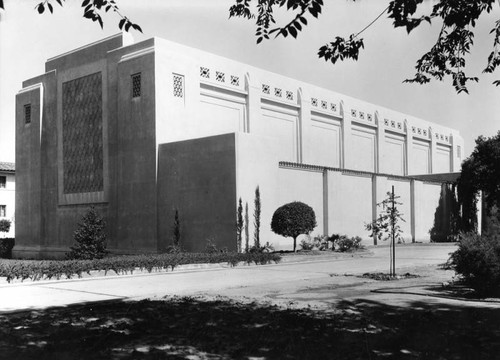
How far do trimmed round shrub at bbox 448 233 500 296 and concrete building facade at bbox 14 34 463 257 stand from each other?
48.5 feet

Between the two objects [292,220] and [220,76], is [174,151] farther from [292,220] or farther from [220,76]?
[292,220]

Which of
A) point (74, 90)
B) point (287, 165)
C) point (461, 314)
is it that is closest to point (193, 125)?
point (287, 165)

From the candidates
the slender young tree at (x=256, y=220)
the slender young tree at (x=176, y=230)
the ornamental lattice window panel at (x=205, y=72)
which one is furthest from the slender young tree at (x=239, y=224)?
the ornamental lattice window panel at (x=205, y=72)

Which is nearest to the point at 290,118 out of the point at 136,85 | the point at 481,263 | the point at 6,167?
the point at 136,85

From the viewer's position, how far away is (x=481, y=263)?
988cm

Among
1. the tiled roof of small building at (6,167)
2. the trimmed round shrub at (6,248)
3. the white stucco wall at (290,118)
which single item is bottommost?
the trimmed round shrub at (6,248)

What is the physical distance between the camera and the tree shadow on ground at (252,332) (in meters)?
5.95

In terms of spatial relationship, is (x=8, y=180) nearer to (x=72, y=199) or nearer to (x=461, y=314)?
(x=72, y=199)

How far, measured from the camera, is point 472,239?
34.2ft

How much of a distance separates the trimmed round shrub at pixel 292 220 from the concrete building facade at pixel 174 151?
1133 mm

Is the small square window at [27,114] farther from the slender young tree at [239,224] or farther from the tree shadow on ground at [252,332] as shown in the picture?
the tree shadow on ground at [252,332]

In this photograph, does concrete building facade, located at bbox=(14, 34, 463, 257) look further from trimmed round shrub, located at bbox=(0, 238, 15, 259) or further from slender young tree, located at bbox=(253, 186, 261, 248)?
trimmed round shrub, located at bbox=(0, 238, 15, 259)

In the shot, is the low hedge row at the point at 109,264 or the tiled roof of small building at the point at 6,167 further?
the tiled roof of small building at the point at 6,167

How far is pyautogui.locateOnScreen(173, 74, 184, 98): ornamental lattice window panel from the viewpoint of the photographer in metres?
28.0
